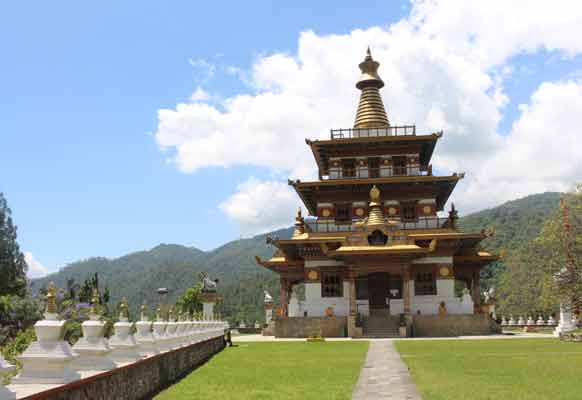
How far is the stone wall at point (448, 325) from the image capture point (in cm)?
3657

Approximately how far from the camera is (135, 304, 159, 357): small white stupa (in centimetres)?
1353

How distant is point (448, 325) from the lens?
36.7 m

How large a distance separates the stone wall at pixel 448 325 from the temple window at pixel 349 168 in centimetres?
1176

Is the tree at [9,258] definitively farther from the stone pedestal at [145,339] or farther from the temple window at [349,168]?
the stone pedestal at [145,339]

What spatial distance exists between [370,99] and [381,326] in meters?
18.5

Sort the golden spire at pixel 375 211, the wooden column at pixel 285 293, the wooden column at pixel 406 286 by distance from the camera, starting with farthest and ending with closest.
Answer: the wooden column at pixel 285 293
the golden spire at pixel 375 211
the wooden column at pixel 406 286

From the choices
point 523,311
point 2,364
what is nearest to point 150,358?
point 2,364

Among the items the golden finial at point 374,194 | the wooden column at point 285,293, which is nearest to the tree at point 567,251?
the golden finial at point 374,194

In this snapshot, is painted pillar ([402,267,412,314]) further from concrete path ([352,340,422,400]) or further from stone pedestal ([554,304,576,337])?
concrete path ([352,340,422,400])

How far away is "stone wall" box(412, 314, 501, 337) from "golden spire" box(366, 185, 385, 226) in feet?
19.4

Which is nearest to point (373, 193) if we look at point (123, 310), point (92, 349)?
point (123, 310)

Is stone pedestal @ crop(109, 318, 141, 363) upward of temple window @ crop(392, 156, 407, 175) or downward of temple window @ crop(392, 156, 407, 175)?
downward

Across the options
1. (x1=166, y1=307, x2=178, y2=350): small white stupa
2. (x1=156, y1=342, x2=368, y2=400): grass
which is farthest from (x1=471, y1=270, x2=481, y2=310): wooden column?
(x1=166, y1=307, x2=178, y2=350): small white stupa

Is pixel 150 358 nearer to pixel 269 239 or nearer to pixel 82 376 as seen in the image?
pixel 82 376
